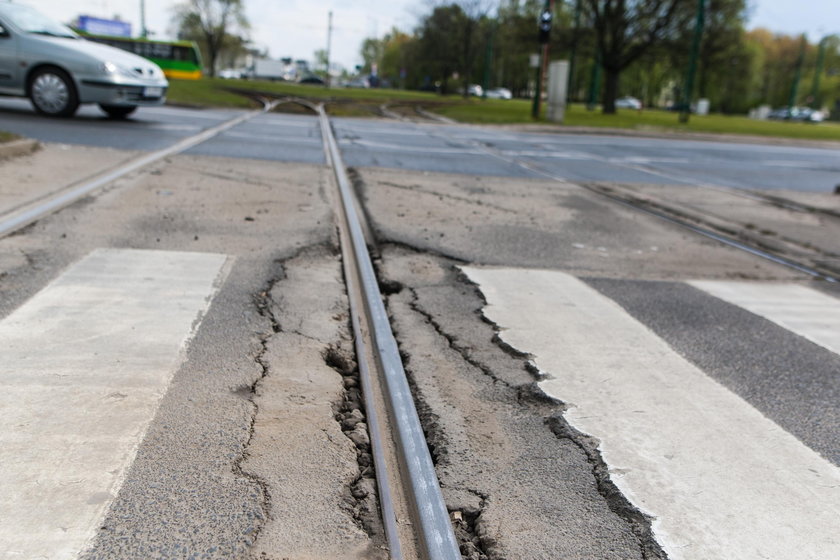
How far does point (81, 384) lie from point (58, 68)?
1167 centimetres

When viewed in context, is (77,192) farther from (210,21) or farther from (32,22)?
(210,21)

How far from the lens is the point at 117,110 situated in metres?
14.9

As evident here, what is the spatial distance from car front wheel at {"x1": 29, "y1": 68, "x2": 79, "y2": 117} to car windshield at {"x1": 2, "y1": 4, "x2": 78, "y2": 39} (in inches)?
27.7

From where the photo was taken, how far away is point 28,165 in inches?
330

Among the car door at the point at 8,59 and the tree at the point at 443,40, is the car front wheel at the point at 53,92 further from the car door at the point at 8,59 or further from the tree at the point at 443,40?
the tree at the point at 443,40

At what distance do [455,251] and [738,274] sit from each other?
7.07ft

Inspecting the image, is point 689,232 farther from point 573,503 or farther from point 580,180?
point 573,503

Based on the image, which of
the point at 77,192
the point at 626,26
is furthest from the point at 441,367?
the point at 626,26

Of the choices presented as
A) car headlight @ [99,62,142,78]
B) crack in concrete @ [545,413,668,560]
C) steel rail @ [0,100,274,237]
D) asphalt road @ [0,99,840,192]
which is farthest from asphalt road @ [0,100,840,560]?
car headlight @ [99,62,142,78]

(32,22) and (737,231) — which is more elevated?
(32,22)

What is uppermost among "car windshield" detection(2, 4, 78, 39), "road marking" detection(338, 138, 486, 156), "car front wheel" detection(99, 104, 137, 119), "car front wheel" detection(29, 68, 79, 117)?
"car windshield" detection(2, 4, 78, 39)

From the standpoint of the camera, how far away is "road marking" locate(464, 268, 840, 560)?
231 cm

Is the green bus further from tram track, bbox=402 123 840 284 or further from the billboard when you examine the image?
tram track, bbox=402 123 840 284

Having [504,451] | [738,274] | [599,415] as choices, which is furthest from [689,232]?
[504,451]
